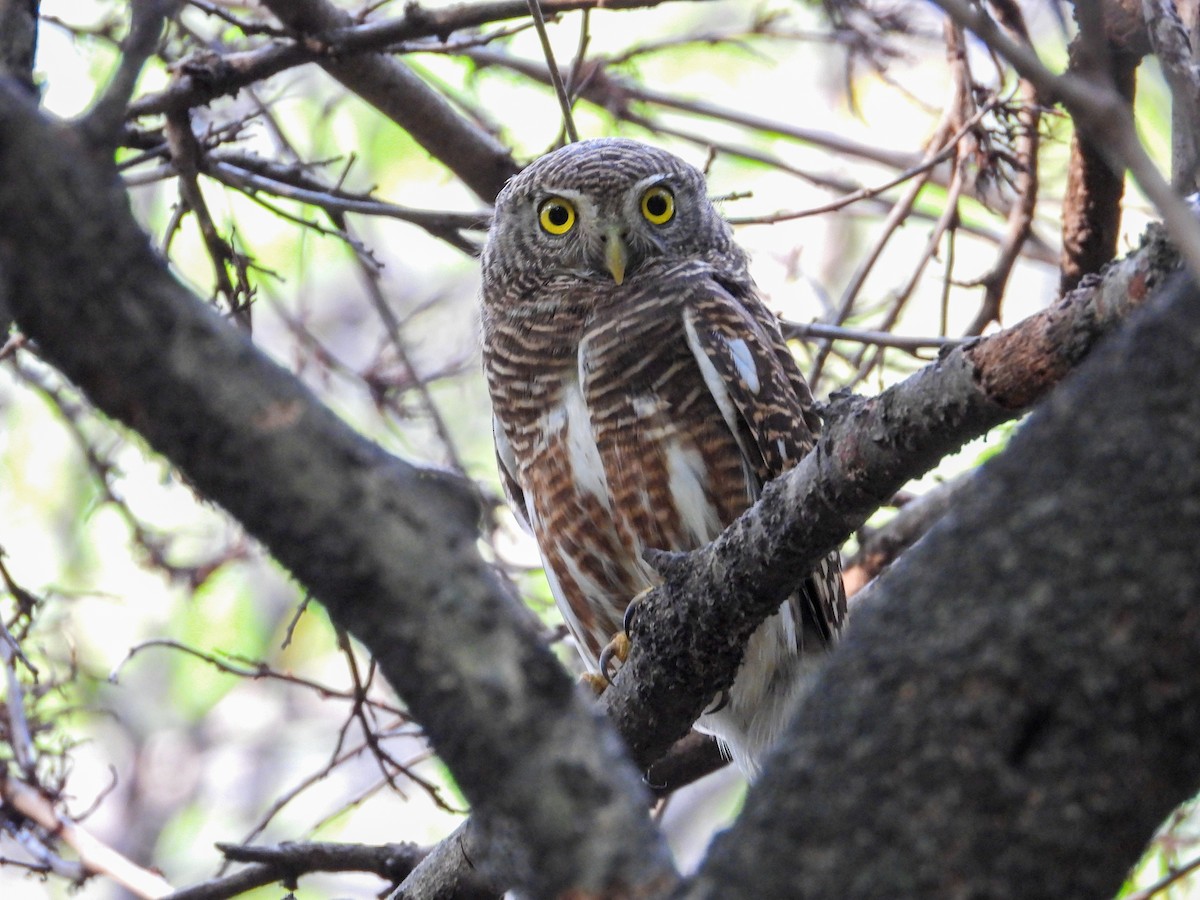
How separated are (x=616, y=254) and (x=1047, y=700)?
126 inches

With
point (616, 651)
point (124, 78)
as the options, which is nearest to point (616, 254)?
point (616, 651)

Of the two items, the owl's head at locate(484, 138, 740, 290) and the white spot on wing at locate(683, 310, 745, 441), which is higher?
the owl's head at locate(484, 138, 740, 290)

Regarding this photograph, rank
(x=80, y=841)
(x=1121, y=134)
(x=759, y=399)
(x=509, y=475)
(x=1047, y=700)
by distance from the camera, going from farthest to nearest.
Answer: (x=509, y=475) < (x=759, y=399) < (x=80, y=841) < (x=1047, y=700) < (x=1121, y=134)

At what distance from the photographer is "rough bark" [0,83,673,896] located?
1438 millimetres

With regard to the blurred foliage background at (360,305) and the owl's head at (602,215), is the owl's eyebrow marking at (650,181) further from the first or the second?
the blurred foliage background at (360,305)

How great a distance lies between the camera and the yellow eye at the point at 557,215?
4.70 metres

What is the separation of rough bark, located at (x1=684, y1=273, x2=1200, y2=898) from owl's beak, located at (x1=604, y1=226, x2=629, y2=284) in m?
3.00

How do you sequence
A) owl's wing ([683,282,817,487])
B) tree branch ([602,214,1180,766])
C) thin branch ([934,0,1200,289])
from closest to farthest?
thin branch ([934,0,1200,289])
tree branch ([602,214,1180,766])
owl's wing ([683,282,817,487])

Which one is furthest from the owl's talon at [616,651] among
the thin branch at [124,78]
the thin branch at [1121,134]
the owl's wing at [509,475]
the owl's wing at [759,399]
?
the thin branch at [1121,134]

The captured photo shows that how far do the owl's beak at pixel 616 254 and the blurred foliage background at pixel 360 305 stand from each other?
437 millimetres

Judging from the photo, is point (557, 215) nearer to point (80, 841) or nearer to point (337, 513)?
point (80, 841)

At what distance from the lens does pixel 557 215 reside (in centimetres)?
473

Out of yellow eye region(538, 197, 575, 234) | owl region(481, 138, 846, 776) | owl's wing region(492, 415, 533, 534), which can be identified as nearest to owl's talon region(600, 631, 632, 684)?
owl region(481, 138, 846, 776)

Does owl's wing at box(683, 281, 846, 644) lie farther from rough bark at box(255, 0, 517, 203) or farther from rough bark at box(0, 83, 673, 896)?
rough bark at box(0, 83, 673, 896)
